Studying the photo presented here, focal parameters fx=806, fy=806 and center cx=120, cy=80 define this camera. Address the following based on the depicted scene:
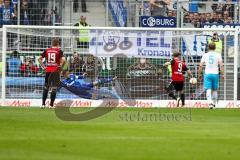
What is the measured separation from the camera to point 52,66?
85.6 ft

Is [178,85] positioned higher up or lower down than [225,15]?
lower down

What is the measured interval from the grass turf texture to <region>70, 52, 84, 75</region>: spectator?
282 inches

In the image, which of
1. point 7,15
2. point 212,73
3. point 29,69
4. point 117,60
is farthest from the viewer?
point 7,15

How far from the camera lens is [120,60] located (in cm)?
2919

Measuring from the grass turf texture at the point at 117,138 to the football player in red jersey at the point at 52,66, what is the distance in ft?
14.7

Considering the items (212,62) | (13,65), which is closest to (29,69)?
(13,65)

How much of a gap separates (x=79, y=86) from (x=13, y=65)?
2.46 metres

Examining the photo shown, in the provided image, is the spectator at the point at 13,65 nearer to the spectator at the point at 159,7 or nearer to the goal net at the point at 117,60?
the goal net at the point at 117,60

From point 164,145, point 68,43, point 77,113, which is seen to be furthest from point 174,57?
point 164,145

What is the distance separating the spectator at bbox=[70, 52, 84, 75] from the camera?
28.9 metres

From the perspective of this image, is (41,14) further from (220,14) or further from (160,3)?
(220,14)

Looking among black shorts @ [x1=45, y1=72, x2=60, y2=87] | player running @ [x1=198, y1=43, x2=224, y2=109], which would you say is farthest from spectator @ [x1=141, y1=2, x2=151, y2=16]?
black shorts @ [x1=45, y1=72, x2=60, y2=87]

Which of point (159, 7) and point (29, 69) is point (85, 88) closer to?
point (29, 69)

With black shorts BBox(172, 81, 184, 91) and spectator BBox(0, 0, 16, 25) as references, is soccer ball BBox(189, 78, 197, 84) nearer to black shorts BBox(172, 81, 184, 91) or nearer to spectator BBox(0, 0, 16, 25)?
black shorts BBox(172, 81, 184, 91)
